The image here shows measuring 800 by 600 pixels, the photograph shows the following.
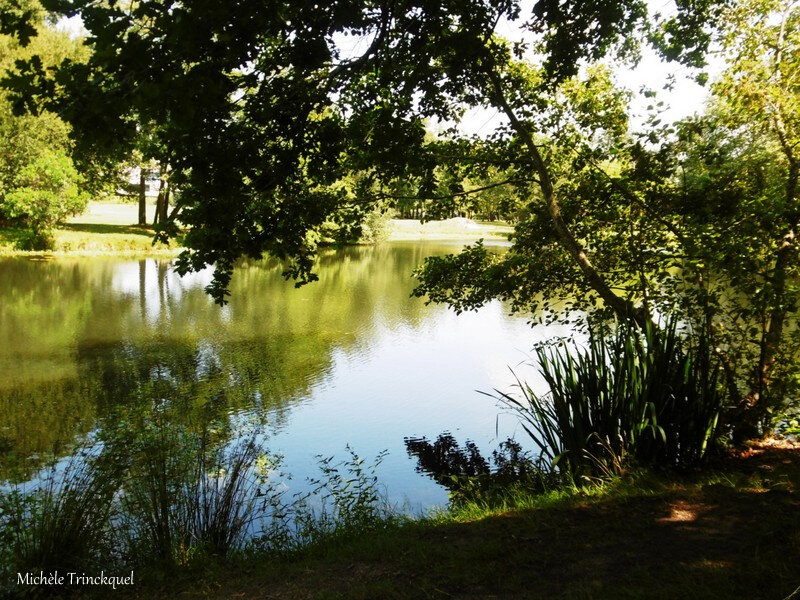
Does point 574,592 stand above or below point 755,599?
below

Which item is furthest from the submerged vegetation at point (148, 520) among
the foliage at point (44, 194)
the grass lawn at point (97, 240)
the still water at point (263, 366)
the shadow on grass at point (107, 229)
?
the shadow on grass at point (107, 229)

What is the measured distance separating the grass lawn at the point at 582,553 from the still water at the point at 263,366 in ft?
7.76

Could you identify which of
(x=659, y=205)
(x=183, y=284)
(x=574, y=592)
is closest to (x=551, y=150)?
(x=659, y=205)

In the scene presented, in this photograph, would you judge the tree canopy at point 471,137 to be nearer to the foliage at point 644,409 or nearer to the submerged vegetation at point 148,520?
the foliage at point 644,409

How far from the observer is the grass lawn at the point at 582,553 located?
3.22m

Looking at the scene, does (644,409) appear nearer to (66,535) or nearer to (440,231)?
(66,535)

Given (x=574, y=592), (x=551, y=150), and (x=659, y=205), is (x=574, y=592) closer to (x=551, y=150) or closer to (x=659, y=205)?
(x=659, y=205)

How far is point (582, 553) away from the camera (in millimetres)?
3688

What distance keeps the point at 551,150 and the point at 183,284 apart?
19685 mm

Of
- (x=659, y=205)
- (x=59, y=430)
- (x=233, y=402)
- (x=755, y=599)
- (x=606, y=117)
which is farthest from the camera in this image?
(x=233, y=402)

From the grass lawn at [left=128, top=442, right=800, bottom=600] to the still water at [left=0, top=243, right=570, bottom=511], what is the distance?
2366mm

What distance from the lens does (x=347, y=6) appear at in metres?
4.54

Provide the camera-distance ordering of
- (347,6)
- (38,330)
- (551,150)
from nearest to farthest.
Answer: (347,6), (551,150), (38,330)

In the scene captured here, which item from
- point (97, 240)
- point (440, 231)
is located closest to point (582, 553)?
point (97, 240)
